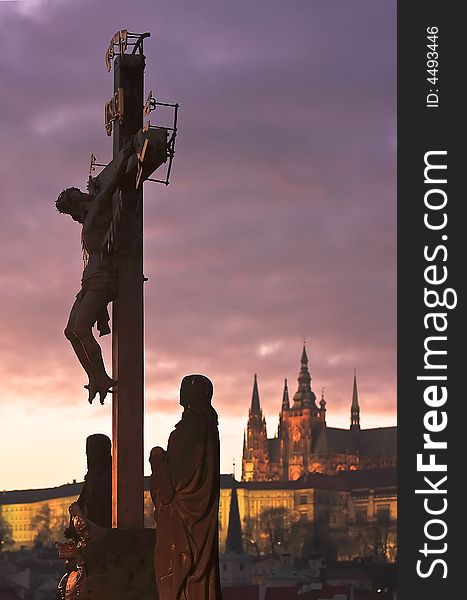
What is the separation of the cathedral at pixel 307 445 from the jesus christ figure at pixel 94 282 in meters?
131

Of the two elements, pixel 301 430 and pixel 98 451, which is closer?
pixel 98 451

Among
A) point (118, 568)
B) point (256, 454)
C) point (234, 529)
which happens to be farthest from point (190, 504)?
point (256, 454)

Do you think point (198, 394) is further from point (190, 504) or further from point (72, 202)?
point (72, 202)

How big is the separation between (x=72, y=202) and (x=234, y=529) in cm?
10828

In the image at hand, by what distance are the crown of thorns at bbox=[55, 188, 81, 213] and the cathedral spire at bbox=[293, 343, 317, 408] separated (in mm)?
136943

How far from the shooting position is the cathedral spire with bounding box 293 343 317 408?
14752 cm

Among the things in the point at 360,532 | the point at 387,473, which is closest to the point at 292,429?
the point at 387,473

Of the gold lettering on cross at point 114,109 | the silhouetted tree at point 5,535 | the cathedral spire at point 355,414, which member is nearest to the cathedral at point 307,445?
the cathedral spire at point 355,414

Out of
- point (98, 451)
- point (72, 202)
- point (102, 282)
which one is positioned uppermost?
point (72, 202)

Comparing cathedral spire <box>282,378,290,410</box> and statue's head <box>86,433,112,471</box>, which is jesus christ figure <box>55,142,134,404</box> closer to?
statue's head <box>86,433,112,471</box>

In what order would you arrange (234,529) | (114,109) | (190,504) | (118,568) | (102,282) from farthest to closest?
(234,529) → (114,109) → (102,282) → (118,568) → (190,504)

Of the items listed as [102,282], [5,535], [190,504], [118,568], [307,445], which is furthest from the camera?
[307,445]

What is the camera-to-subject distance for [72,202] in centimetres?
1015

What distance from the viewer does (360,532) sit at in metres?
119
